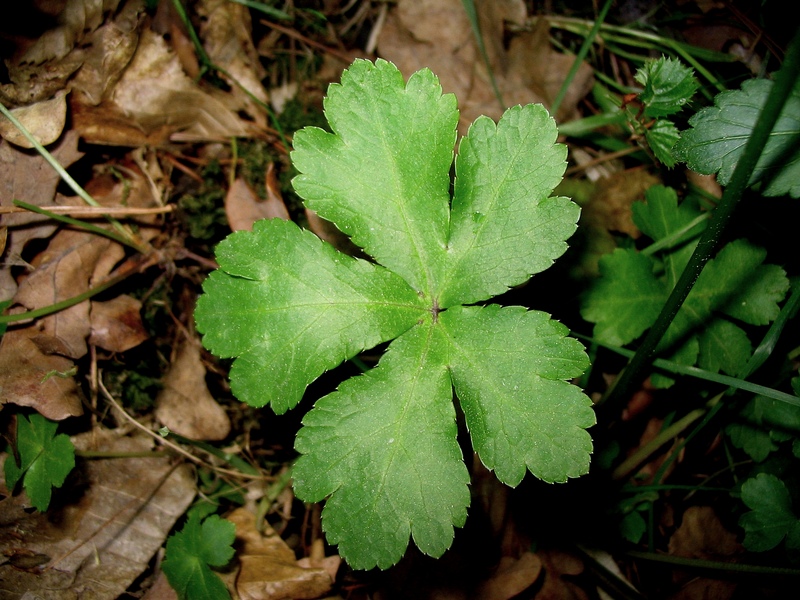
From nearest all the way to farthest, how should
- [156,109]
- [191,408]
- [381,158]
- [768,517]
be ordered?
[381,158] → [768,517] → [191,408] → [156,109]

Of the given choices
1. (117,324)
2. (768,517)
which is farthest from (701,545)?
(117,324)

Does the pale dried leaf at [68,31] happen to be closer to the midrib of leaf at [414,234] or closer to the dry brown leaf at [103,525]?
the midrib of leaf at [414,234]

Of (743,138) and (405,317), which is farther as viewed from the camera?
(405,317)

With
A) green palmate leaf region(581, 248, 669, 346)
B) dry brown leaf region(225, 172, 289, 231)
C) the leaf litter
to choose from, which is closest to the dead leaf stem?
the leaf litter

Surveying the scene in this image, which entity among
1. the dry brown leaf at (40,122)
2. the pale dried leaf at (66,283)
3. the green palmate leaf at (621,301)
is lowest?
the green palmate leaf at (621,301)

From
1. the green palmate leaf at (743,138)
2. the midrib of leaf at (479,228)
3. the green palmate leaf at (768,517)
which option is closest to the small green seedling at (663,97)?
the green palmate leaf at (743,138)

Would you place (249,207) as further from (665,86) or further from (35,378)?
(665,86)
